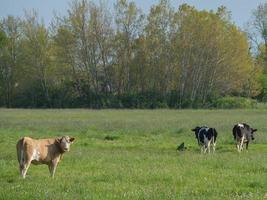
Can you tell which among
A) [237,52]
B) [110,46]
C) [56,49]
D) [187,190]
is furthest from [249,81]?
[187,190]

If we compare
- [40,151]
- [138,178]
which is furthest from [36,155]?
[138,178]

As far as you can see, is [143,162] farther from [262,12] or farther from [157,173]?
[262,12]

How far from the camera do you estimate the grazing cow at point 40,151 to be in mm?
15203

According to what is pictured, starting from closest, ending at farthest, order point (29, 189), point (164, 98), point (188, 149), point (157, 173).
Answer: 1. point (29, 189)
2. point (157, 173)
3. point (188, 149)
4. point (164, 98)

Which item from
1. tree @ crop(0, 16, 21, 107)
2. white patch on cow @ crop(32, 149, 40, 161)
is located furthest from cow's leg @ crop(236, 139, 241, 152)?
tree @ crop(0, 16, 21, 107)

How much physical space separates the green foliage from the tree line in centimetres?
182

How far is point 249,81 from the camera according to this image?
9162cm

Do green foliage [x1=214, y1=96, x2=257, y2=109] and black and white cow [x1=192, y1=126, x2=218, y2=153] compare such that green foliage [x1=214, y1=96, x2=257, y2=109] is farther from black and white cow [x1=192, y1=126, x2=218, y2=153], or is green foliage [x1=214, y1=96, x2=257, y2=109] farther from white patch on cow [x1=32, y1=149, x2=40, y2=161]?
white patch on cow [x1=32, y1=149, x2=40, y2=161]

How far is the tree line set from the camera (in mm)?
88375

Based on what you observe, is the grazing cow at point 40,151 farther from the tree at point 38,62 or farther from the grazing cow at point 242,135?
the tree at point 38,62

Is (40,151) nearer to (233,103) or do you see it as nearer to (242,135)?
(242,135)

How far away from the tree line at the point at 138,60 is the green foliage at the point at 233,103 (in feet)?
5.97

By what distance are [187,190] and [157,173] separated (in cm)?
274

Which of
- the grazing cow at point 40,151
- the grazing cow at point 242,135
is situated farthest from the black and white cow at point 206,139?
the grazing cow at point 40,151
